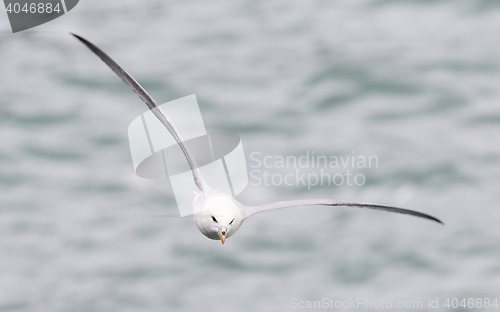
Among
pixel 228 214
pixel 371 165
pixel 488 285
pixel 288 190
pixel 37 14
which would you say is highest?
pixel 37 14

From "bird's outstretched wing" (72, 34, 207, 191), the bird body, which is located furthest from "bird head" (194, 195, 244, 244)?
"bird's outstretched wing" (72, 34, 207, 191)

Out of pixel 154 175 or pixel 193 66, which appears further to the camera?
pixel 193 66

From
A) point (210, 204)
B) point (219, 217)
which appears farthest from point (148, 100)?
point (219, 217)

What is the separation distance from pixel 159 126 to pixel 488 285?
41.9 feet

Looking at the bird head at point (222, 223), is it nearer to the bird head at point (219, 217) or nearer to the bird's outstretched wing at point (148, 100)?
the bird head at point (219, 217)

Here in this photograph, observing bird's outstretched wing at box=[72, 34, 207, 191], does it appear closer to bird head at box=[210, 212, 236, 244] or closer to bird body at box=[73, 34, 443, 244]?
bird body at box=[73, 34, 443, 244]

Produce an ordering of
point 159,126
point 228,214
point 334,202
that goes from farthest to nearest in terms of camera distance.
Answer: point 159,126 < point 334,202 < point 228,214

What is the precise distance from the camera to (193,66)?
82.3ft

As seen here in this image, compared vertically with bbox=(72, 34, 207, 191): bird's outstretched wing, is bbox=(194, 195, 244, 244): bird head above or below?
below

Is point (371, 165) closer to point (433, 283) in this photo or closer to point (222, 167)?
point (433, 283)

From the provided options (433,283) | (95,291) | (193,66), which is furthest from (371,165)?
(95,291)

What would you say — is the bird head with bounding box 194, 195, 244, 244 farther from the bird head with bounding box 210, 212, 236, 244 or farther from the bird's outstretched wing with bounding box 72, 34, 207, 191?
the bird's outstretched wing with bounding box 72, 34, 207, 191

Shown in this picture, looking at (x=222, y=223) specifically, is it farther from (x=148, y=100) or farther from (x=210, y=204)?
(x=148, y=100)

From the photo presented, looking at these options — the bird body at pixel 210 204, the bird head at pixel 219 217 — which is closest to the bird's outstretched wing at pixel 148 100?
the bird body at pixel 210 204
